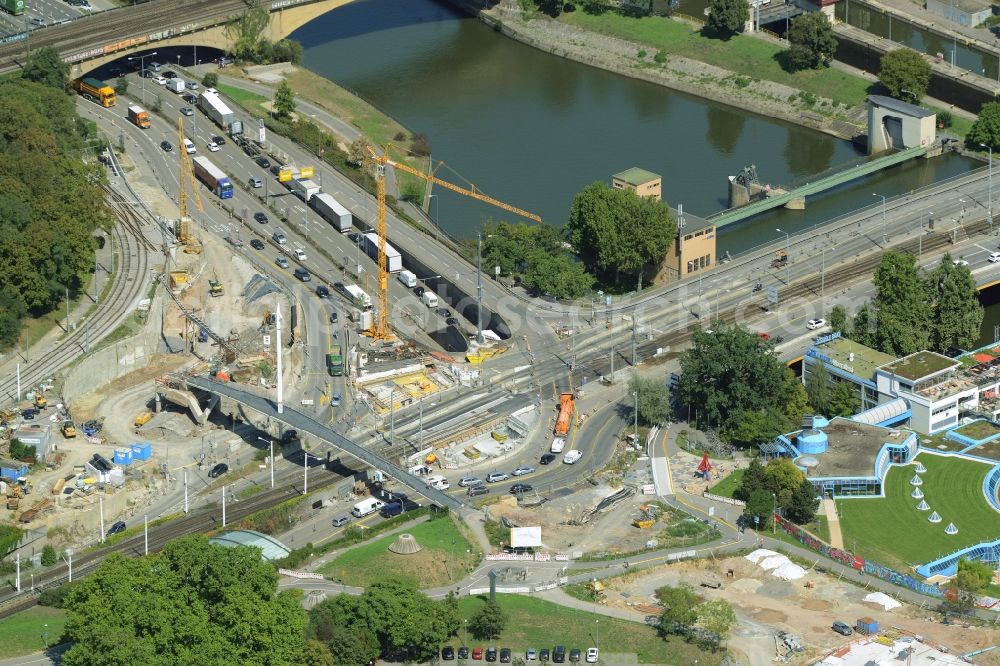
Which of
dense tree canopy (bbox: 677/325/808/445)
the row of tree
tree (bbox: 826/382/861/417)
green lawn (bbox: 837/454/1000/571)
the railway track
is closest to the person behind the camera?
green lawn (bbox: 837/454/1000/571)

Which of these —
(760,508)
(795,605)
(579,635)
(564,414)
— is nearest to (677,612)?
(579,635)

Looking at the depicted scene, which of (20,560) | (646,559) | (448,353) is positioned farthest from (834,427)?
(20,560)

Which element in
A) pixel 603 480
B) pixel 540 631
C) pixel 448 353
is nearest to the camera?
pixel 540 631

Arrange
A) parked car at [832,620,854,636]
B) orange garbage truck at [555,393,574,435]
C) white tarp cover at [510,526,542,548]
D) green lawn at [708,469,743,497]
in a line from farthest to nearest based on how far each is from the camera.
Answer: orange garbage truck at [555,393,574,435] → green lawn at [708,469,743,497] → white tarp cover at [510,526,542,548] → parked car at [832,620,854,636]

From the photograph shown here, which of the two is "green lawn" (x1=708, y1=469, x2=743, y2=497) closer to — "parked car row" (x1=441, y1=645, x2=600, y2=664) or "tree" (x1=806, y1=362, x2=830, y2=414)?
"tree" (x1=806, y1=362, x2=830, y2=414)

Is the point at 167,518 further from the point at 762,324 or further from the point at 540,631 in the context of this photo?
the point at 762,324

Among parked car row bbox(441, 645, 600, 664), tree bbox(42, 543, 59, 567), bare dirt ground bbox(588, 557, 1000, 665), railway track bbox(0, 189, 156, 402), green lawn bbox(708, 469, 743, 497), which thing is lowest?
green lawn bbox(708, 469, 743, 497)

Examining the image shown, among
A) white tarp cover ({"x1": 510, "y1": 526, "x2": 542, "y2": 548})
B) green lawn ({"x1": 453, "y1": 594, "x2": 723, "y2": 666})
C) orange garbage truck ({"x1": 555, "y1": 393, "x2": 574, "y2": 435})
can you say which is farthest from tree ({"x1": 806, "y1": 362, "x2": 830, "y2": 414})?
green lawn ({"x1": 453, "y1": 594, "x2": 723, "y2": 666})
